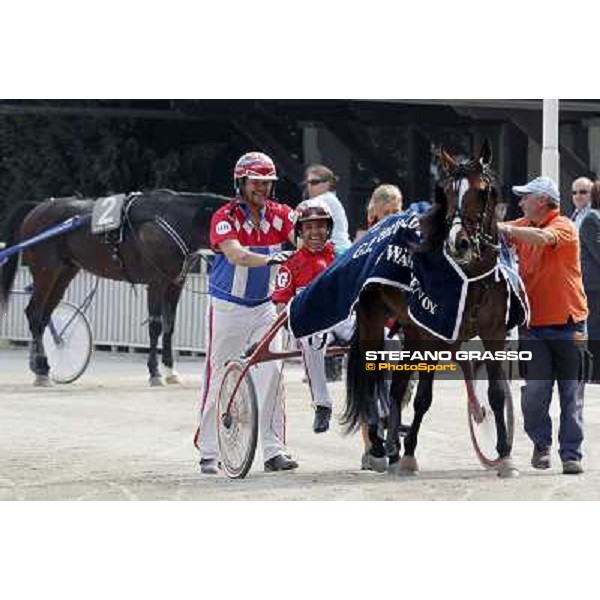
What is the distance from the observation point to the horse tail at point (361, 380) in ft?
33.8

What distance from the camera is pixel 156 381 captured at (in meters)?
14.9

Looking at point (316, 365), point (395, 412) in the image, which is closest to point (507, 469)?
point (395, 412)

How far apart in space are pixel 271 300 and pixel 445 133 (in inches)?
47.7

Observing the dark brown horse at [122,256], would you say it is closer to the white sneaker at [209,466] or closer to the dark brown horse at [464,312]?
the white sneaker at [209,466]

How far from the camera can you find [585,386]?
37.3ft

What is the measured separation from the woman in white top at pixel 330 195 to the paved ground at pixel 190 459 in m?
0.83

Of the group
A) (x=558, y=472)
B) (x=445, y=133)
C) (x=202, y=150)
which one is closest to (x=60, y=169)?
(x=202, y=150)

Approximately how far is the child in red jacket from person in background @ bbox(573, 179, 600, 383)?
164 cm

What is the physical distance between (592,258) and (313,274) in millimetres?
2180

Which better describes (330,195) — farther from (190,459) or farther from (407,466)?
(190,459)

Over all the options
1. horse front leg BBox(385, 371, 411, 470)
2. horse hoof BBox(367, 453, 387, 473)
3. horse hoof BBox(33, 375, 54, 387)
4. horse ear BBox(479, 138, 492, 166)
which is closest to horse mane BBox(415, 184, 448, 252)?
horse ear BBox(479, 138, 492, 166)

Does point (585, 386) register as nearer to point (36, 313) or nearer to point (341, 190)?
point (341, 190)

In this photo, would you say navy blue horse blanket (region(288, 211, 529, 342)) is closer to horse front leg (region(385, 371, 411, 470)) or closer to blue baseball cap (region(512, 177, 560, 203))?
blue baseball cap (region(512, 177, 560, 203))
